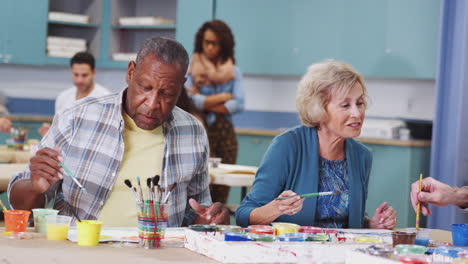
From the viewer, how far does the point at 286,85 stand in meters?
7.71

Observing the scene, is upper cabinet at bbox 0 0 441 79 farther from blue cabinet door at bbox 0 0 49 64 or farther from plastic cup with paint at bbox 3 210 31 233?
plastic cup with paint at bbox 3 210 31 233

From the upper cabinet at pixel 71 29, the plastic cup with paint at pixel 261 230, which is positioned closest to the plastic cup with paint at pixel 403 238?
the plastic cup with paint at pixel 261 230

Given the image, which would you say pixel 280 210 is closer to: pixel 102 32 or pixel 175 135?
pixel 175 135

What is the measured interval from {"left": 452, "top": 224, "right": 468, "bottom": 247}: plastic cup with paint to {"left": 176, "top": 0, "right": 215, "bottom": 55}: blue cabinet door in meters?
5.47

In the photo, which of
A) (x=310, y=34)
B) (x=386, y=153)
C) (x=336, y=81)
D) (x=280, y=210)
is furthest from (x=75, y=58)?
(x=280, y=210)

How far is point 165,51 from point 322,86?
778 millimetres

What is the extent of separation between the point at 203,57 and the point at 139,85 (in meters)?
3.24

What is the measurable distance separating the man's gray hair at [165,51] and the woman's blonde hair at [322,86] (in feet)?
2.18

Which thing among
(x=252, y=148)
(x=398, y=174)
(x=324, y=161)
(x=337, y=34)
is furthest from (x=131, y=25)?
(x=324, y=161)

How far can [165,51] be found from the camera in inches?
103

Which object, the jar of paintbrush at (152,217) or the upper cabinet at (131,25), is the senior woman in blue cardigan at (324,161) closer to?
the jar of paintbrush at (152,217)

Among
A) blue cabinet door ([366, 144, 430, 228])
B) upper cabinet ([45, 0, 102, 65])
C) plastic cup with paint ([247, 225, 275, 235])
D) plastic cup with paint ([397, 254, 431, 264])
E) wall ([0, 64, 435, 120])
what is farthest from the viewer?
upper cabinet ([45, 0, 102, 65])

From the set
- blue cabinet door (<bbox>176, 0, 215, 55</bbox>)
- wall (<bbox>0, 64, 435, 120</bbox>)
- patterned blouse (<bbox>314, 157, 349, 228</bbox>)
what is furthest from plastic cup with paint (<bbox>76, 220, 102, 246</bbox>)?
blue cabinet door (<bbox>176, 0, 215, 55</bbox>)

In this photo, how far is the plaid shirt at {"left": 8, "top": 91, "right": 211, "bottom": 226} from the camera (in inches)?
104
